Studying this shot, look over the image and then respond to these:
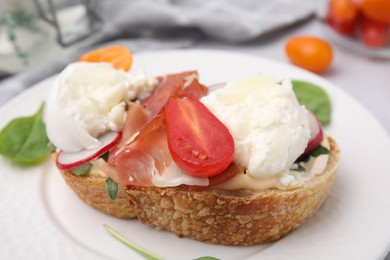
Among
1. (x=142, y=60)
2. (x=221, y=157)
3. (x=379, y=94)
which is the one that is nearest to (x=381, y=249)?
(x=221, y=157)

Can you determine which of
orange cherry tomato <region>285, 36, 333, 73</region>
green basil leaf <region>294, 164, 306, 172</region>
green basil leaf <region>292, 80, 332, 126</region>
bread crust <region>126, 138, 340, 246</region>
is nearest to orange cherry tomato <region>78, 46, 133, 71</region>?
bread crust <region>126, 138, 340, 246</region>

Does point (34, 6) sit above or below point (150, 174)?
below

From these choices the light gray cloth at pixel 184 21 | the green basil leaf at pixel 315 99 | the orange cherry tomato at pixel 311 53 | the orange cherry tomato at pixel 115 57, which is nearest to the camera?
the orange cherry tomato at pixel 115 57

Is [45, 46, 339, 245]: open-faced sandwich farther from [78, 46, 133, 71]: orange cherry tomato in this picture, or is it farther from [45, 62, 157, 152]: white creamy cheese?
[78, 46, 133, 71]: orange cherry tomato

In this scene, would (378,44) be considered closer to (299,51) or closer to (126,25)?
(299,51)

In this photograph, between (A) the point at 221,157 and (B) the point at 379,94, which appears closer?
(A) the point at 221,157

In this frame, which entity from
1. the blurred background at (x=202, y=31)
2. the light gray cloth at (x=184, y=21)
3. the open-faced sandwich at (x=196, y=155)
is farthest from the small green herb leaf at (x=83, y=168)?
the light gray cloth at (x=184, y=21)

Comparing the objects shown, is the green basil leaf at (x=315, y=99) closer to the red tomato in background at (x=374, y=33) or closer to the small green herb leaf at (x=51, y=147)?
the red tomato in background at (x=374, y=33)
